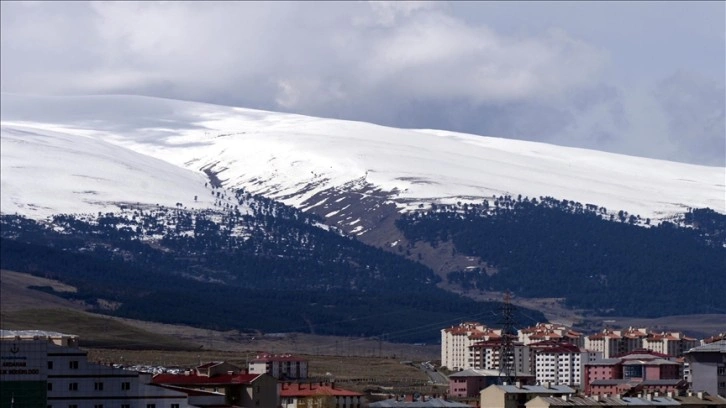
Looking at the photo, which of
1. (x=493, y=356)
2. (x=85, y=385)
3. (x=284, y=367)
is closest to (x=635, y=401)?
(x=85, y=385)

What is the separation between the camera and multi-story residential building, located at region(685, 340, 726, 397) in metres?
99.3

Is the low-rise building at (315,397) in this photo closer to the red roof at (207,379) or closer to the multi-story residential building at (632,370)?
the red roof at (207,379)

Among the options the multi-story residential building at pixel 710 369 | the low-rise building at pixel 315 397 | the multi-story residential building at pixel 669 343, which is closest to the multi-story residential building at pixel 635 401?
→ the multi-story residential building at pixel 710 369

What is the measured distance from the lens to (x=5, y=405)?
64250 millimetres

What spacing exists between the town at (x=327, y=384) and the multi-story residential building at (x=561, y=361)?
8 centimetres

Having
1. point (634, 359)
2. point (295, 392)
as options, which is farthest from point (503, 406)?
point (634, 359)

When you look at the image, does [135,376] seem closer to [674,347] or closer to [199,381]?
[199,381]

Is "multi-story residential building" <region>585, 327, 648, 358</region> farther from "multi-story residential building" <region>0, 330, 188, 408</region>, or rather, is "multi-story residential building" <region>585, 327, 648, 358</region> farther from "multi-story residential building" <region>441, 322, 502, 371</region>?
"multi-story residential building" <region>0, 330, 188, 408</region>

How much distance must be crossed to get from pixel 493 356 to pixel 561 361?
338 inches

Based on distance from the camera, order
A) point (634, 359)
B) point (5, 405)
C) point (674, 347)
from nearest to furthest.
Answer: point (5, 405), point (634, 359), point (674, 347)

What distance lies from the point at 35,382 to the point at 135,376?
5.92m

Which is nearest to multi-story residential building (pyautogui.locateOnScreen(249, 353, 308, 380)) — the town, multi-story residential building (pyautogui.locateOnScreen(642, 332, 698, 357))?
the town

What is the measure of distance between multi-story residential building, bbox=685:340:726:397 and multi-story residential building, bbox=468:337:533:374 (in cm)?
6533

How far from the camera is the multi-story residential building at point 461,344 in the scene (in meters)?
179
